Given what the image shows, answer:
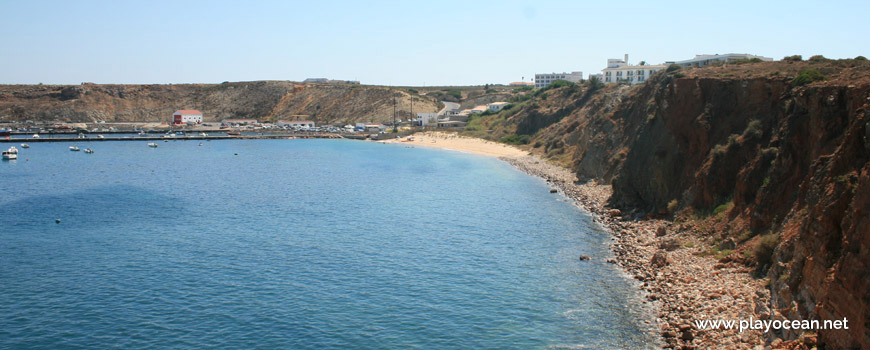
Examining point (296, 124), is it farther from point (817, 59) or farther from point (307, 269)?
point (817, 59)

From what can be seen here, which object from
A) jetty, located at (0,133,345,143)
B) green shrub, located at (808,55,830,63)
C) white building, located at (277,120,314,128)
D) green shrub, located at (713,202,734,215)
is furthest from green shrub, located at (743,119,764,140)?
white building, located at (277,120,314,128)

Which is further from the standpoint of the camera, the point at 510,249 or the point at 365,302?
the point at 510,249

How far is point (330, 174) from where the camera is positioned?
70625mm

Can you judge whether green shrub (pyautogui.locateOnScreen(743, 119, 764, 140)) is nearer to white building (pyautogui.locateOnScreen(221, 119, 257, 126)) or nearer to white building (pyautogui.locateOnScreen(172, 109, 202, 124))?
white building (pyautogui.locateOnScreen(221, 119, 257, 126))

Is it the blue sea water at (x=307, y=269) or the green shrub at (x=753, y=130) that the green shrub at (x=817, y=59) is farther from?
the blue sea water at (x=307, y=269)

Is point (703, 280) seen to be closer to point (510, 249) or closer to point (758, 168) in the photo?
point (758, 168)

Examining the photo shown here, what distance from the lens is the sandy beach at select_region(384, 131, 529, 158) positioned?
302ft

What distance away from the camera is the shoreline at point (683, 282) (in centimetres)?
2019

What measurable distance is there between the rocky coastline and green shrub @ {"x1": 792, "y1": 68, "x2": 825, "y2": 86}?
8.64 meters

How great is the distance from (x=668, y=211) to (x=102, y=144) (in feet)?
342

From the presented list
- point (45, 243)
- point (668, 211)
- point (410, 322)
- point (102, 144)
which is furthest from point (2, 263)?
point (102, 144)

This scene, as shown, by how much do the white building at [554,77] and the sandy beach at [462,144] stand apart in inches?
2157

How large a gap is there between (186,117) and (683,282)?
6138 inches

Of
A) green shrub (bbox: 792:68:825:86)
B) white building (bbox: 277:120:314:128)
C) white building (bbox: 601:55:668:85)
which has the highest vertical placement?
white building (bbox: 601:55:668:85)
